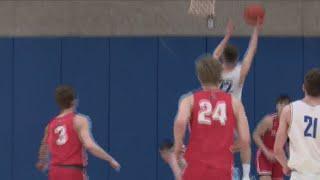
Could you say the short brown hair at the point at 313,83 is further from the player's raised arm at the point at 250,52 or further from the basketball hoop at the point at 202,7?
the basketball hoop at the point at 202,7

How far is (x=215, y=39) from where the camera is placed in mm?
12484

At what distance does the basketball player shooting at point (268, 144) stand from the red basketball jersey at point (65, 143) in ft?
11.2

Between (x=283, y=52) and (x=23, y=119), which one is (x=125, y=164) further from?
(x=283, y=52)

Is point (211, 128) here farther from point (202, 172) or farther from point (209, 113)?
point (202, 172)

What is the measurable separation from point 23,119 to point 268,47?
418 centimetres

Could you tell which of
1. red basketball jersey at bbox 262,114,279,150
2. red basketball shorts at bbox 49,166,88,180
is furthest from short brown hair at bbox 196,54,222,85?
red basketball jersey at bbox 262,114,279,150

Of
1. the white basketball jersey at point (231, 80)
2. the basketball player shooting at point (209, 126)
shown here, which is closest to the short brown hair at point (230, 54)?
the white basketball jersey at point (231, 80)

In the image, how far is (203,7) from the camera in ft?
37.9

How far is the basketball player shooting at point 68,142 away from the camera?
838cm

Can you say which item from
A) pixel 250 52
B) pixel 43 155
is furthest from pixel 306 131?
pixel 43 155

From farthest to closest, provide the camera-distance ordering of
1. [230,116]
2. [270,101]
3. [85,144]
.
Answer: [270,101] < [85,144] < [230,116]

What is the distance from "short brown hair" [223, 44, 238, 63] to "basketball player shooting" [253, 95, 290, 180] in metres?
1.85

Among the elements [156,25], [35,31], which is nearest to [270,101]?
[156,25]

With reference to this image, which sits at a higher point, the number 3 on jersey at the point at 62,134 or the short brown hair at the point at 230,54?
the short brown hair at the point at 230,54
